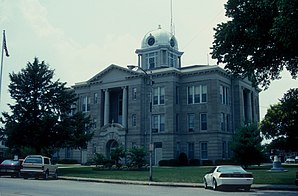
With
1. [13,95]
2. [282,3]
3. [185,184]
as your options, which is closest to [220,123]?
[13,95]

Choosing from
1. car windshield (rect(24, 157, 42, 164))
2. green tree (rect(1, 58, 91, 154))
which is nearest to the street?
Answer: car windshield (rect(24, 157, 42, 164))

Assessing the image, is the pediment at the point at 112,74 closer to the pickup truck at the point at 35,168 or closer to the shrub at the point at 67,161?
the shrub at the point at 67,161

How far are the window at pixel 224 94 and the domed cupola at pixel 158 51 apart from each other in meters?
11.4

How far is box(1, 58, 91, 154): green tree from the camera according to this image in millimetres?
40469

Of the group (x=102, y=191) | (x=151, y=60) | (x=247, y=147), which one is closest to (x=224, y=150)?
(x=247, y=147)

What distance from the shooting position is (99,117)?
64.9 metres

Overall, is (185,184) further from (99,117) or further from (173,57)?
(173,57)

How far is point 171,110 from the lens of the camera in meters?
57.4

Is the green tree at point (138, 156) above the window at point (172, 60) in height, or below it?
below

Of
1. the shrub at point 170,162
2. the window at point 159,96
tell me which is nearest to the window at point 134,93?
the window at point 159,96

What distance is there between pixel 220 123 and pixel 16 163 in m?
31.8

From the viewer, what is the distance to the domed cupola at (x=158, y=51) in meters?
67.1

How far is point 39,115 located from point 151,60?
99.5 feet

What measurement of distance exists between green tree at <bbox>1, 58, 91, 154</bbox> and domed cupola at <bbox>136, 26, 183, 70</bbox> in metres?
26.1
